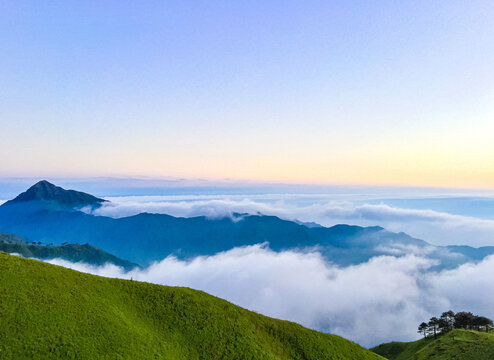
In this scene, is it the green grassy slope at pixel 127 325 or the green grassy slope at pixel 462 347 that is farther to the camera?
the green grassy slope at pixel 462 347

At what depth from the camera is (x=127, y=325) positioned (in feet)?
148

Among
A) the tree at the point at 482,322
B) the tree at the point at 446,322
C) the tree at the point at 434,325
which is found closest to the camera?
the tree at the point at 482,322

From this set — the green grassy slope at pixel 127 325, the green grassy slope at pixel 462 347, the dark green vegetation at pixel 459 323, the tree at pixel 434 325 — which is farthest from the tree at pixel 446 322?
the green grassy slope at pixel 127 325

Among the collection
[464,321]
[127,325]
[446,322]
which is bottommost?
[446,322]

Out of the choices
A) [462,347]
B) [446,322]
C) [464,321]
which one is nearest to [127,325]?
[462,347]

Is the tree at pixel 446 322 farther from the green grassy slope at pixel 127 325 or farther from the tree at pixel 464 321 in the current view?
the green grassy slope at pixel 127 325

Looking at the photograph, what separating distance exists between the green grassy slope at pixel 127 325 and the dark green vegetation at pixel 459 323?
102258mm

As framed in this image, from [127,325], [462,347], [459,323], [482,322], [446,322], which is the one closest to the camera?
[127,325]

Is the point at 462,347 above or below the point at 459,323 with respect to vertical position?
above

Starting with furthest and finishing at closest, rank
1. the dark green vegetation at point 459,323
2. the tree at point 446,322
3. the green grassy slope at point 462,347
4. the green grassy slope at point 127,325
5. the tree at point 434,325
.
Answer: the tree at point 434,325
the tree at point 446,322
the dark green vegetation at point 459,323
the green grassy slope at point 462,347
the green grassy slope at point 127,325

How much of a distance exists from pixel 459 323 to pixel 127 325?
159979mm

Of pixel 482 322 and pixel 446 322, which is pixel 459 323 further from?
pixel 482 322

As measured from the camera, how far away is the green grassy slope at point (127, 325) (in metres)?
37.2

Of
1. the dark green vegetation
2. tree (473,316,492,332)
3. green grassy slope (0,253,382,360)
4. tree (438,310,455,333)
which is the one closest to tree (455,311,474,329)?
the dark green vegetation
